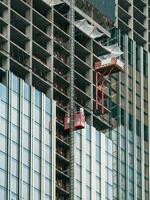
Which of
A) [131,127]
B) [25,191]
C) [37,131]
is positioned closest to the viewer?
[25,191]

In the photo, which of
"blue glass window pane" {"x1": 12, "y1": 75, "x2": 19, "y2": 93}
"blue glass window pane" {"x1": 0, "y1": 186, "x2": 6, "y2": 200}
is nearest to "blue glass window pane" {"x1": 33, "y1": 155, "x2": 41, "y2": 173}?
"blue glass window pane" {"x1": 0, "y1": 186, "x2": 6, "y2": 200}

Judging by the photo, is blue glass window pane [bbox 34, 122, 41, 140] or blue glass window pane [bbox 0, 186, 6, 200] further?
blue glass window pane [bbox 34, 122, 41, 140]

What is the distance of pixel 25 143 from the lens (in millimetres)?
150375

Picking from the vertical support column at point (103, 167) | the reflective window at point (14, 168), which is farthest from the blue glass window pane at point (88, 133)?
the reflective window at point (14, 168)

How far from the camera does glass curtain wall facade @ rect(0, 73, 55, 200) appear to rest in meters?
147

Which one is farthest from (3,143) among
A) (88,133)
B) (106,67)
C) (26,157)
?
(106,67)

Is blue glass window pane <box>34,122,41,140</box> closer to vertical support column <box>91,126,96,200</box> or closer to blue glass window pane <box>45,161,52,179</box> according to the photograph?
blue glass window pane <box>45,161,52,179</box>

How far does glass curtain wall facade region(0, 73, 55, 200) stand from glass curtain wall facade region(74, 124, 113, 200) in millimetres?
5783

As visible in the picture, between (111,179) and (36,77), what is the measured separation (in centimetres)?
1942

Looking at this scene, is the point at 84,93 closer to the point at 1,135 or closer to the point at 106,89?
the point at 106,89

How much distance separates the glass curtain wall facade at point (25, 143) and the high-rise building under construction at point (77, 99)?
114mm

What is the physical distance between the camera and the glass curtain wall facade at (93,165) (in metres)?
161

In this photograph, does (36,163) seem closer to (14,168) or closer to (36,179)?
(36,179)

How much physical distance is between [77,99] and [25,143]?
20321 millimetres
